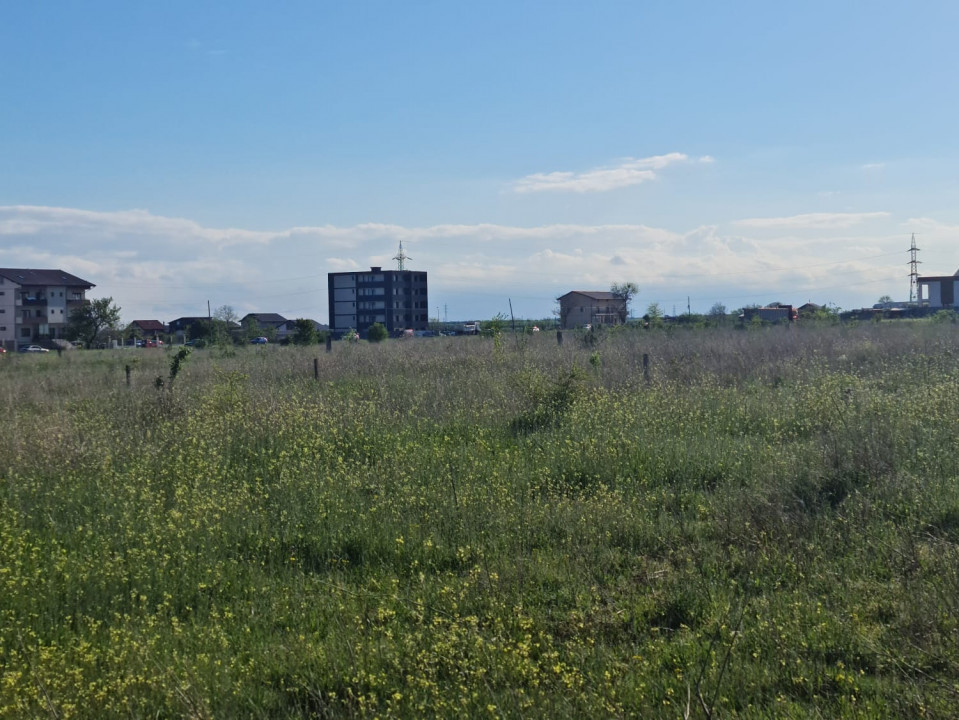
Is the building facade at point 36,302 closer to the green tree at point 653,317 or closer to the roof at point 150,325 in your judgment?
the roof at point 150,325

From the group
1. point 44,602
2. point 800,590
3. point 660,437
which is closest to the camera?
point 800,590

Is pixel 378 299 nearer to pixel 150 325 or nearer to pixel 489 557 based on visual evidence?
pixel 150 325

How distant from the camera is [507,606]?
16.1ft

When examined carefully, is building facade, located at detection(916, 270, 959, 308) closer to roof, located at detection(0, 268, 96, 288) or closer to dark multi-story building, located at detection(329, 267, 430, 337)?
dark multi-story building, located at detection(329, 267, 430, 337)

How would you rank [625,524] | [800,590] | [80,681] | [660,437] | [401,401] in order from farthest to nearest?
[401,401], [660,437], [625,524], [800,590], [80,681]

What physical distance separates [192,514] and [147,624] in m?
2.09

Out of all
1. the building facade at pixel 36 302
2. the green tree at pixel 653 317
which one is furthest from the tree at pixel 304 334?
the building facade at pixel 36 302

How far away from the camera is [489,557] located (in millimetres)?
5824

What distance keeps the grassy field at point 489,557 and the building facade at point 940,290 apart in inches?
2314

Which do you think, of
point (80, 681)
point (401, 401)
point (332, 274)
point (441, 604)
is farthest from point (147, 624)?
point (332, 274)

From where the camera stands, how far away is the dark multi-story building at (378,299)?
100000 millimetres

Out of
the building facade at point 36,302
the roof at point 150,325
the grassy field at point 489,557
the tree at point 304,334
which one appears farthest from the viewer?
the roof at point 150,325

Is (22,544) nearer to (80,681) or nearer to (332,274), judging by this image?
(80,681)

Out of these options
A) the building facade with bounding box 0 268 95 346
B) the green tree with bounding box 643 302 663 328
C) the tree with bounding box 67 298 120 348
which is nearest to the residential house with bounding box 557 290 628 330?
the green tree with bounding box 643 302 663 328
